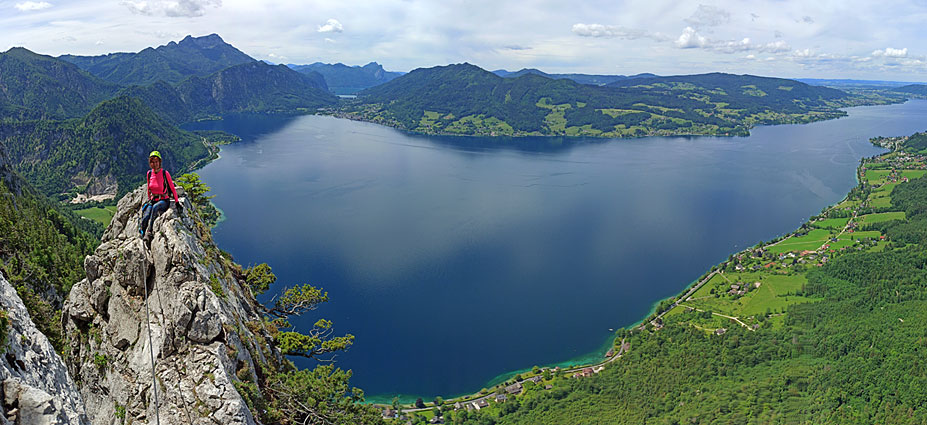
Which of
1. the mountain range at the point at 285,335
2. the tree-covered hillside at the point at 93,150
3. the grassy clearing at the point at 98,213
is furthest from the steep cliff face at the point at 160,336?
the tree-covered hillside at the point at 93,150

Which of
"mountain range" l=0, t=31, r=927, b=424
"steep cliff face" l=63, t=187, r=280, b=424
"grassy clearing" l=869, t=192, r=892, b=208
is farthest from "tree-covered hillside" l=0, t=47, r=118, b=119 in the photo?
"grassy clearing" l=869, t=192, r=892, b=208

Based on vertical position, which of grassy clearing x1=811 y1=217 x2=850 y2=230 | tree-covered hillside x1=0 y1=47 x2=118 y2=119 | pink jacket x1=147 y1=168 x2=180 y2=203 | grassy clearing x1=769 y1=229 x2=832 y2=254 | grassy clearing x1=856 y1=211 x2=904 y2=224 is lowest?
grassy clearing x1=769 y1=229 x2=832 y2=254

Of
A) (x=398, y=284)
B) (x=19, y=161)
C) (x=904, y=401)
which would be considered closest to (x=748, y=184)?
(x=904, y=401)

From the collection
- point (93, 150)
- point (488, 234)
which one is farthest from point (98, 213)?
point (488, 234)

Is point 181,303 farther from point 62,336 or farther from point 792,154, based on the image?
point 792,154

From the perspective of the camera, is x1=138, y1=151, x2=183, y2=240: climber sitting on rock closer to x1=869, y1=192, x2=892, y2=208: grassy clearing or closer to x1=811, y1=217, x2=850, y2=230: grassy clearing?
x1=811, y1=217, x2=850, y2=230: grassy clearing

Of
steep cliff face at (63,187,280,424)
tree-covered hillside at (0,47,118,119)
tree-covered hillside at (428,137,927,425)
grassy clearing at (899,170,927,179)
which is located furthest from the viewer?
tree-covered hillside at (0,47,118,119)
